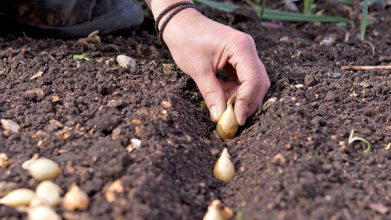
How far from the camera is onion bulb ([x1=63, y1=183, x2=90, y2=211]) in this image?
103 cm

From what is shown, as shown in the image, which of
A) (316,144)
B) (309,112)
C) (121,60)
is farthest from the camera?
(121,60)

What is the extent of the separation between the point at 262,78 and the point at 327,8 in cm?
166

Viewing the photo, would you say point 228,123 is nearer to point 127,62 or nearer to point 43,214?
point 127,62

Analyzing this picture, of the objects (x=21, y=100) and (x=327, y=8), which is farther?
(x=327, y=8)

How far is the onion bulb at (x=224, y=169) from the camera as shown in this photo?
49.3 inches

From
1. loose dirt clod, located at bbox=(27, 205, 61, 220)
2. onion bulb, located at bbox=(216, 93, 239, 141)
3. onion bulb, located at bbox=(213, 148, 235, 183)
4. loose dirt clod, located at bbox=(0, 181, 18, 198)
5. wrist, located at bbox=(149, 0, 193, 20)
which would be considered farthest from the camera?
wrist, located at bbox=(149, 0, 193, 20)

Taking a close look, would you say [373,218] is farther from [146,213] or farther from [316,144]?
[146,213]

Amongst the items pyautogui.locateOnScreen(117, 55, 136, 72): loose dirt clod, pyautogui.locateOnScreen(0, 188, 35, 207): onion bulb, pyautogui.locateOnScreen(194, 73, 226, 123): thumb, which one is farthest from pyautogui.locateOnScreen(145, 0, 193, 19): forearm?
pyautogui.locateOnScreen(0, 188, 35, 207): onion bulb

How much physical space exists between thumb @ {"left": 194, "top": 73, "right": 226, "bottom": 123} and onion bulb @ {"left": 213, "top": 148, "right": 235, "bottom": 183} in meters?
0.23

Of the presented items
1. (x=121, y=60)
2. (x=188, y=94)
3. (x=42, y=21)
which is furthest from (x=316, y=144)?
(x=42, y=21)

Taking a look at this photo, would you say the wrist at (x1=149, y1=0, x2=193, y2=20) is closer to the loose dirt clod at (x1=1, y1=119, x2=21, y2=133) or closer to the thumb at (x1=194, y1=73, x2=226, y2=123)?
the thumb at (x1=194, y1=73, x2=226, y2=123)

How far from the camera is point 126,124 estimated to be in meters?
1.30

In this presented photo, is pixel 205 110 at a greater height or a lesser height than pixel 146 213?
lesser

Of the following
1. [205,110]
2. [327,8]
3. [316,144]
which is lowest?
[327,8]
